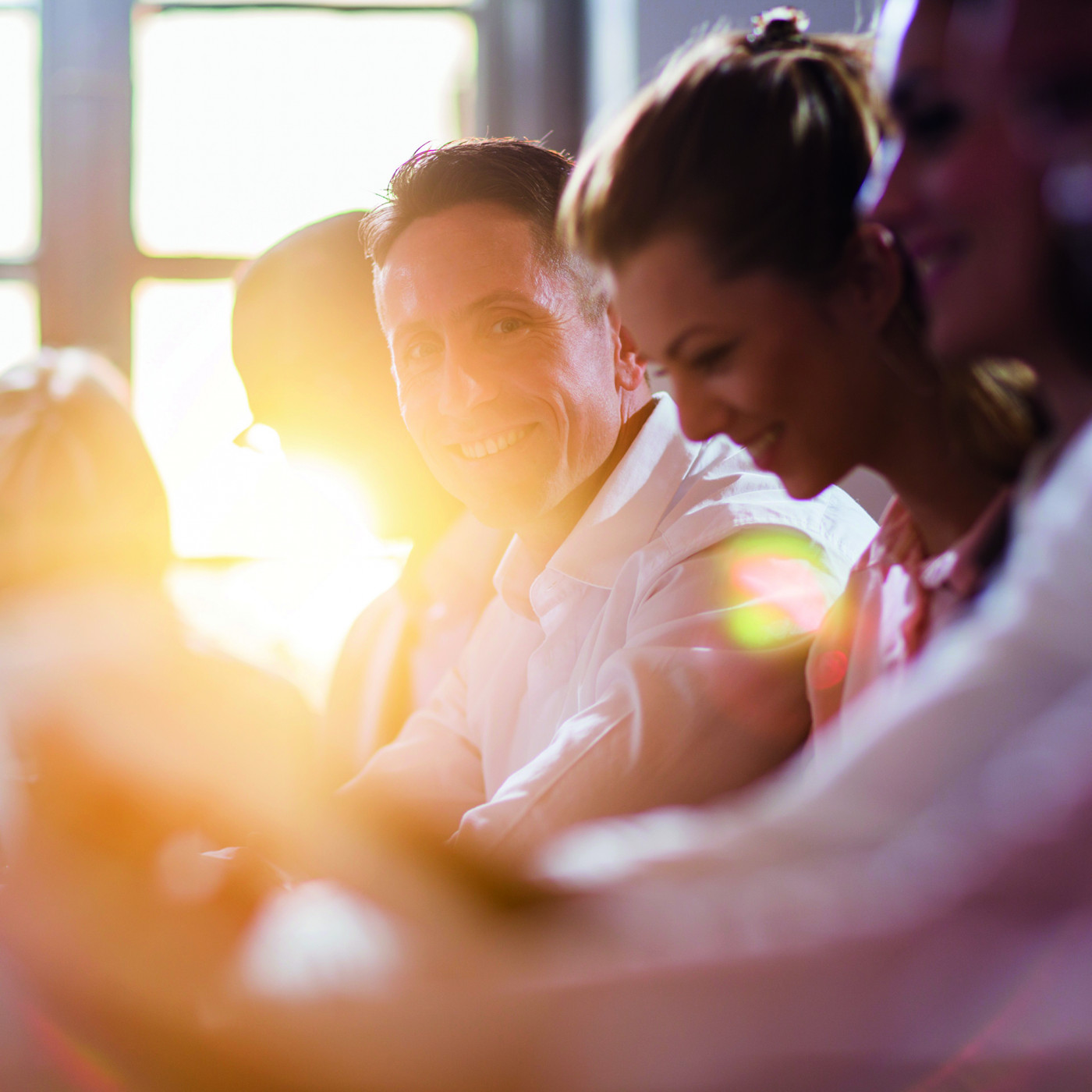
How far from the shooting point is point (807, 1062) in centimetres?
38

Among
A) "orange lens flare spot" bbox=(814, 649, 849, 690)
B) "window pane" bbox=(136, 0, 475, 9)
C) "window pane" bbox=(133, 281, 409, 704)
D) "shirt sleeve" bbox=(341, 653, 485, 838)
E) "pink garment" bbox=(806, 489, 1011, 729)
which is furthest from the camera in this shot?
"window pane" bbox=(136, 0, 475, 9)

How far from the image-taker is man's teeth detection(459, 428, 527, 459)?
0.76 metres

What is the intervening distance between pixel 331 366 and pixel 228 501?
2.22ft

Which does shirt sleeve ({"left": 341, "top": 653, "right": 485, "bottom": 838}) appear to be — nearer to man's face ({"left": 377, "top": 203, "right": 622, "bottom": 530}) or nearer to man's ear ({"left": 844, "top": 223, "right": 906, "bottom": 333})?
man's face ({"left": 377, "top": 203, "right": 622, "bottom": 530})

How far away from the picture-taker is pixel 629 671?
621mm

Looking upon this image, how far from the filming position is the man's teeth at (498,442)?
0.76 m

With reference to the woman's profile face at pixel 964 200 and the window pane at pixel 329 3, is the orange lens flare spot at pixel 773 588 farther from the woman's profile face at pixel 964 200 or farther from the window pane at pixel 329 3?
the window pane at pixel 329 3

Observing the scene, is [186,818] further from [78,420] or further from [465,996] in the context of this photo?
[78,420]

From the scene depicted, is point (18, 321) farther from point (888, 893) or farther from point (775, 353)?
point (888, 893)

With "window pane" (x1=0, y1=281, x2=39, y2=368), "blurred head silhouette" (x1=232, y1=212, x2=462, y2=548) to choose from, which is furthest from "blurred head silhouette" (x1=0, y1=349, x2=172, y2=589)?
"window pane" (x1=0, y1=281, x2=39, y2=368)

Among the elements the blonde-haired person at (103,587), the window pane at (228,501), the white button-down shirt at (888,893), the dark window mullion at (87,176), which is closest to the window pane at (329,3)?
the dark window mullion at (87,176)

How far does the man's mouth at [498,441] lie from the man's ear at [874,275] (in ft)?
1.07

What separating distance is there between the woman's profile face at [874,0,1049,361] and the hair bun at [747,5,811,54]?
121 mm

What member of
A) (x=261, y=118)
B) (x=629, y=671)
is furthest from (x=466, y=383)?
(x=261, y=118)
